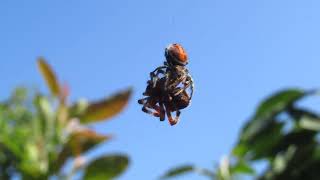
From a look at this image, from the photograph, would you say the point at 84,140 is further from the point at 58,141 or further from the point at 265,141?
the point at 265,141

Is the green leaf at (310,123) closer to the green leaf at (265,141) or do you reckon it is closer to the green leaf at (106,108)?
the green leaf at (265,141)

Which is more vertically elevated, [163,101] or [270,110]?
[163,101]

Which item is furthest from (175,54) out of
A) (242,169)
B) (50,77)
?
(242,169)

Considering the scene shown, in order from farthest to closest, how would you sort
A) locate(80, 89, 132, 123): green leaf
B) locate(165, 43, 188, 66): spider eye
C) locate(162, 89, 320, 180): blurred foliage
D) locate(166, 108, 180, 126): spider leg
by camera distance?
1. locate(165, 43, 188, 66): spider eye
2. locate(166, 108, 180, 126): spider leg
3. locate(80, 89, 132, 123): green leaf
4. locate(162, 89, 320, 180): blurred foliage

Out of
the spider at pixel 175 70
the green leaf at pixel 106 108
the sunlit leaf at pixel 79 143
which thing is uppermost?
the spider at pixel 175 70

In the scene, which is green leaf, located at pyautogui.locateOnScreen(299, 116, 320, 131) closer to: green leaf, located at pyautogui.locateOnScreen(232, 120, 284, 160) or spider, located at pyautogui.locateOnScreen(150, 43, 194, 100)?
green leaf, located at pyautogui.locateOnScreen(232, 120, 284, 160)

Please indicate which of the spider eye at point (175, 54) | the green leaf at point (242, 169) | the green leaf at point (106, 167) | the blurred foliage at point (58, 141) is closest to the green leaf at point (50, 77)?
the blurred foliage at point (58, 141)

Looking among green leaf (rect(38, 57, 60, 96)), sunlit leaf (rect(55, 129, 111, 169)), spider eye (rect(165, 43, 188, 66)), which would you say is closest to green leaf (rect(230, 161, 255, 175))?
sunlit leaf (rect(55, 129, 111, 169))
